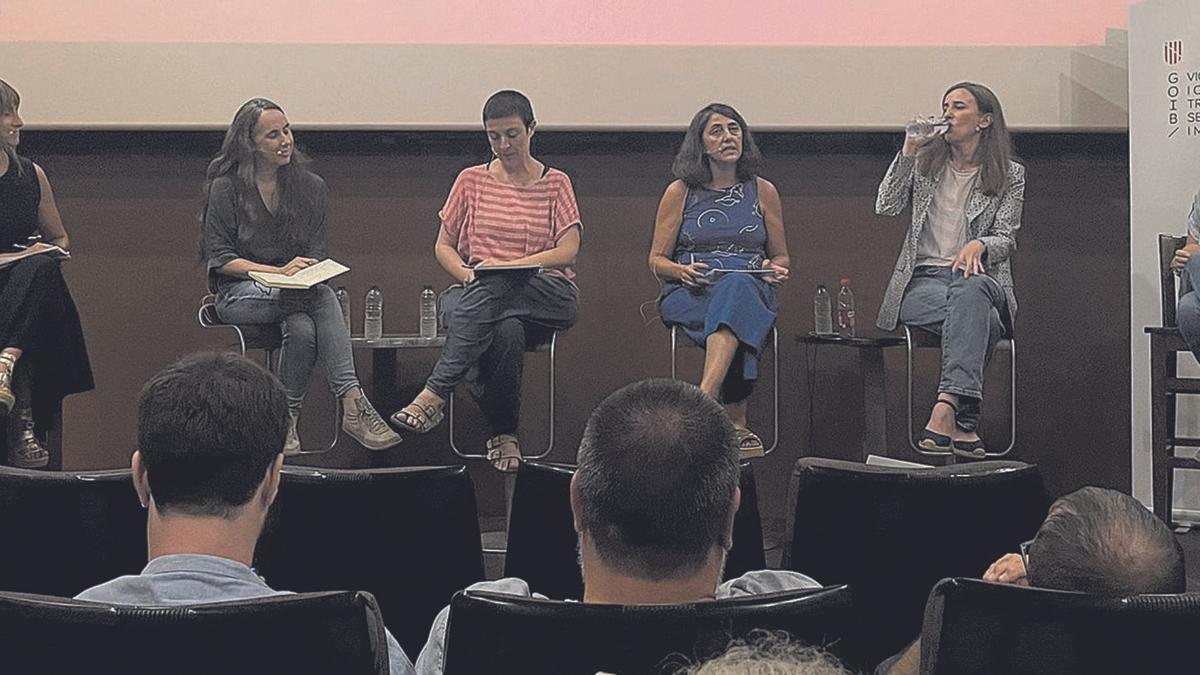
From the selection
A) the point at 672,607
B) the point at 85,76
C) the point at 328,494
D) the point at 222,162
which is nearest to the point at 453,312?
the point at 222,162

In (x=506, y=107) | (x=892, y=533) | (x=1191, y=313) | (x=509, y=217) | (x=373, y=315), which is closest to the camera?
(x=892, y=533)

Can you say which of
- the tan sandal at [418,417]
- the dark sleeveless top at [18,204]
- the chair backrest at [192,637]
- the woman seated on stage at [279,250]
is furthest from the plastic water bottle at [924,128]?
the chair backrest at [192,637]

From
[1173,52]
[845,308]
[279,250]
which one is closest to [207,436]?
[279,250]

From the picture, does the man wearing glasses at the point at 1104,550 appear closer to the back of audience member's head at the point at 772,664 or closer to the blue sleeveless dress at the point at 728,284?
the back of audience member's head at the point at 772,664

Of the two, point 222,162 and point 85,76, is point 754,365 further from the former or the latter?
point 85,76

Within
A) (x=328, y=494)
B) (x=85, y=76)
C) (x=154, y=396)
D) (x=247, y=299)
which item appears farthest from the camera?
(x=85, y=76)

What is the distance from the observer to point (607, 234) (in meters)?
4.61

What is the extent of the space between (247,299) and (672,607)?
2721 mm

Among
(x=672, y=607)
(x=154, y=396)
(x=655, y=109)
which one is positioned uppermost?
(x=655, y=109)

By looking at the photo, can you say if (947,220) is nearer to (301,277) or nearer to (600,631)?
(301,277)

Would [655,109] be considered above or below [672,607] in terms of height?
above

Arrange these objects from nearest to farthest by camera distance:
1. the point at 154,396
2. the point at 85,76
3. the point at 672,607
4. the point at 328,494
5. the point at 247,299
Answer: the point at 672,607 < the point at 154,396 < the point at 328,494 < the point at 247,299 < the point at 85,76

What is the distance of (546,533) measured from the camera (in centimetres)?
176

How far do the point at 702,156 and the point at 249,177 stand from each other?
1.36m
